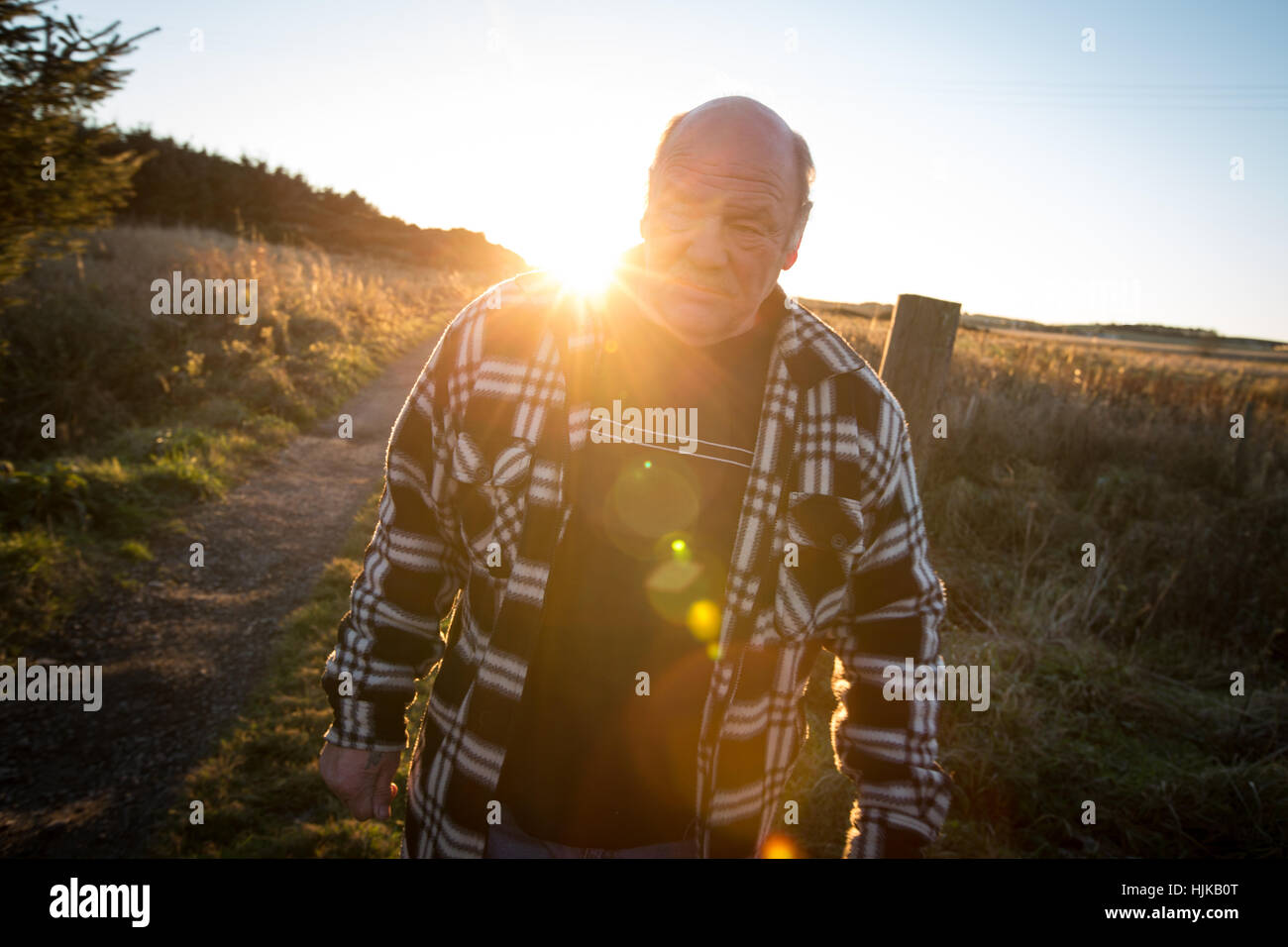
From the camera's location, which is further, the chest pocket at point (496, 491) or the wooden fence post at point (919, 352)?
the wooden fence post at point (919, 352)

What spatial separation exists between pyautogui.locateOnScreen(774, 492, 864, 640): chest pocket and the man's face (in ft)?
1.67

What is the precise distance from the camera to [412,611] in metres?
1.49

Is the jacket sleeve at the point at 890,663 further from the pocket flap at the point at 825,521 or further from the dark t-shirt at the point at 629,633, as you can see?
the dark t-shirt at the point at 629,633

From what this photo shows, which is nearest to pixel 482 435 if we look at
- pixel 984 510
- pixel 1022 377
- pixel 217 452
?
pixel 984 510

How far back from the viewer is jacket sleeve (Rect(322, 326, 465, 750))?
1.47 meters

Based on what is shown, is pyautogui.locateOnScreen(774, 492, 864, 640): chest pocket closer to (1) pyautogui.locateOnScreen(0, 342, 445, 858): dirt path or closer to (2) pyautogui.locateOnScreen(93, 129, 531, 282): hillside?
(1) pyautogui.locateOnScreen(0, 342, 445, 858): dirt path

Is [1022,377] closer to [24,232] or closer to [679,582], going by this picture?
[679,582]

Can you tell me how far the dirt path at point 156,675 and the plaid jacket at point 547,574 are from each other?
231 centimetres

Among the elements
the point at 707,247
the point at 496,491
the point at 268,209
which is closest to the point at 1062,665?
the point at 707,247

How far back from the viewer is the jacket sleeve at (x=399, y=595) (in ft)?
4.82

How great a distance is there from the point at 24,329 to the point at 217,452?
502 centimetres

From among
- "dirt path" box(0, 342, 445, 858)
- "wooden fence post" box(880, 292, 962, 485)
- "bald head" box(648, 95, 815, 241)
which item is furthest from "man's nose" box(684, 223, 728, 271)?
"dirt path" box(0, 342, 445, 858)

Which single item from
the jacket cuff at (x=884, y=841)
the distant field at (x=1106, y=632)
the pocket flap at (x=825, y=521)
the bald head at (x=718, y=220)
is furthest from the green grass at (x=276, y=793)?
the distant field at (x=1106, y=632)

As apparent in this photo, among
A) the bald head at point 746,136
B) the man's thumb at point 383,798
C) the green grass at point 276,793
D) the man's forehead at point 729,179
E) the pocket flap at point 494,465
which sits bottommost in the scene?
the green grass at point 276,793
